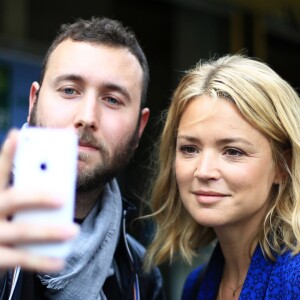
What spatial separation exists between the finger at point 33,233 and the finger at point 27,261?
0.02 metres

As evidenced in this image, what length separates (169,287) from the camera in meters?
6.25

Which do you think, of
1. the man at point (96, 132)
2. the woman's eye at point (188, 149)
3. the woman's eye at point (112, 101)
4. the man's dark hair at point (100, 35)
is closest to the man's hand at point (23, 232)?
the man at point (96, 132)

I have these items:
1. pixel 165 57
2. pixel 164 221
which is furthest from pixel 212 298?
pixel 165 57

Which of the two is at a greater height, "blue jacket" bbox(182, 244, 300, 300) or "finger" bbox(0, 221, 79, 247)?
"blue jacket" bbox(182, 244, 300, 300)

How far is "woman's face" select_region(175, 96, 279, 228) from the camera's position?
90.6 inches

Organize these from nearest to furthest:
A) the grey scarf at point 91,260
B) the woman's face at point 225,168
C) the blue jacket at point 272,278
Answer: the blue jacket at point 272,278
the woman's face at point 225,168
the grey scarf at point 91,260

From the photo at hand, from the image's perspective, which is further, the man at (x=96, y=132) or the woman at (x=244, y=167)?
the man at (x=96, y=132)

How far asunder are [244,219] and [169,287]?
399cm

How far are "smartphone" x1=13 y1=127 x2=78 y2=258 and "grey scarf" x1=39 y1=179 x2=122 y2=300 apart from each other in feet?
3.86

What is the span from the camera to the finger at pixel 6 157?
124 cm

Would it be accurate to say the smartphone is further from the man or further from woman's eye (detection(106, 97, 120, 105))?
woman's eye (detection(106, 97, 120, 105))

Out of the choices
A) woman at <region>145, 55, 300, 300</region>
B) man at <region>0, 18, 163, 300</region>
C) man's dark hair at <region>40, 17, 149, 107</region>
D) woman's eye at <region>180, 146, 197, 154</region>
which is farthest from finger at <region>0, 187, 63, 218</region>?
man's dark hair at <region>40, 17, 149, 107</region>

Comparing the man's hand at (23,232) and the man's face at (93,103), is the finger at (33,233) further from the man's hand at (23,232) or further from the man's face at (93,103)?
the man's face at (93,103)

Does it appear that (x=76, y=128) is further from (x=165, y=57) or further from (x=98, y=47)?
(x=165, y=57)
